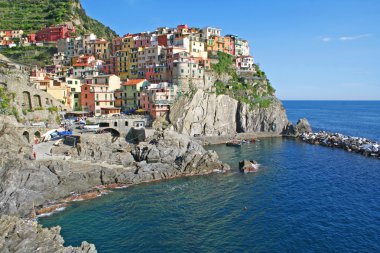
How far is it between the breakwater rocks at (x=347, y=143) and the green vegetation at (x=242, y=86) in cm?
1466

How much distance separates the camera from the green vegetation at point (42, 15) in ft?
401

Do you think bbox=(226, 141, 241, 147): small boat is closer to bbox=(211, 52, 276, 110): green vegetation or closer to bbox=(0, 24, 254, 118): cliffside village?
bbox=(211, 52, 276, 110): green vegetation

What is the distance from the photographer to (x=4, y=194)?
38438mm

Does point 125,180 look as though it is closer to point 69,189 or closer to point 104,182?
point 104,182

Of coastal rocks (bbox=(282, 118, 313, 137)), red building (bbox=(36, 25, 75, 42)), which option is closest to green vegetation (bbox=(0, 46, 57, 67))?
red building (bbox=(36, 25, 75, 42))

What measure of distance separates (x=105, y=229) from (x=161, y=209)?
756 cm

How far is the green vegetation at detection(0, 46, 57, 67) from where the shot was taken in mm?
101625

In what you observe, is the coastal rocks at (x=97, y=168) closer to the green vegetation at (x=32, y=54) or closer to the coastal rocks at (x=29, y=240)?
the coastal rocks at (x=29, y=240)

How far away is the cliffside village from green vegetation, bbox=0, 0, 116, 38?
8.41 metres

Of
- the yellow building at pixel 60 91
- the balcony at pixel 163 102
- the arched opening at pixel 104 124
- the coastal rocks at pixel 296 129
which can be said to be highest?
the yellow building at pixel 60 91

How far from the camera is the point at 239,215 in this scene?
1519 inches

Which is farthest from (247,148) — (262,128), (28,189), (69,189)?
(28,189)

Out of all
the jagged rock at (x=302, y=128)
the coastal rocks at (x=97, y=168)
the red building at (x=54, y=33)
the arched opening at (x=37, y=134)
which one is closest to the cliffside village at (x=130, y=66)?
the red building at (x=54, y=33)

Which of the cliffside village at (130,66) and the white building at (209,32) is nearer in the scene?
the cliffside village at (130,66)
